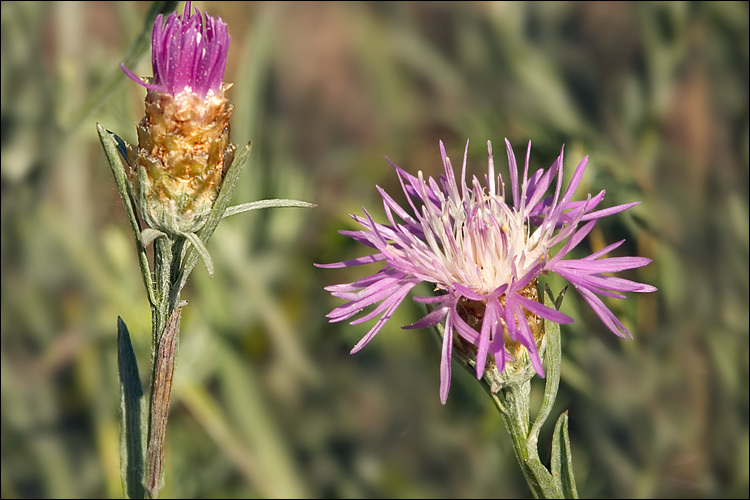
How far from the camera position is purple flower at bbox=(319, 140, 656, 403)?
31.0 inches

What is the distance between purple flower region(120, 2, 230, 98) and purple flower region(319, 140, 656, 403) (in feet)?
0.66

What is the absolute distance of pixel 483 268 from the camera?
846mm

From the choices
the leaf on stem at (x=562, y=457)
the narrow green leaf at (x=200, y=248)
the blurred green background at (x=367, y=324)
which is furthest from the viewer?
Answer: the blurred green background at (x=367, y=324)

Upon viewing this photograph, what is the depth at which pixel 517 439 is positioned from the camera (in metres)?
0.82

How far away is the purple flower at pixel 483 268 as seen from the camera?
788 mm

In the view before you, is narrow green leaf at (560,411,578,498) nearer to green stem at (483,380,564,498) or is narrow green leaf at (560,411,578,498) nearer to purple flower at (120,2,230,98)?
green stem at (483,380,564,498)

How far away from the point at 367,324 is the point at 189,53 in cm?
87

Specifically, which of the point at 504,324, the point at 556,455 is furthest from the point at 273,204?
the point at 556,455

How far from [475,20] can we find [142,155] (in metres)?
1.45

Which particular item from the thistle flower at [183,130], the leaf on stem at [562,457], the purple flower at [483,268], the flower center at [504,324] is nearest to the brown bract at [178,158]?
the thistle flower at [183,130]

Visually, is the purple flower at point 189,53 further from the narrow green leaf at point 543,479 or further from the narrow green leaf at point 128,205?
the narrow green leaf at point 543,479

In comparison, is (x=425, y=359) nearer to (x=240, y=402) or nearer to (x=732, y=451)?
(x=240, y=402)

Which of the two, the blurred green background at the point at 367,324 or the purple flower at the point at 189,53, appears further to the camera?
the blurred green background at the point at 367,324

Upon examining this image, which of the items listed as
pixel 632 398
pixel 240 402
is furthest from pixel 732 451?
pixel 240 402
